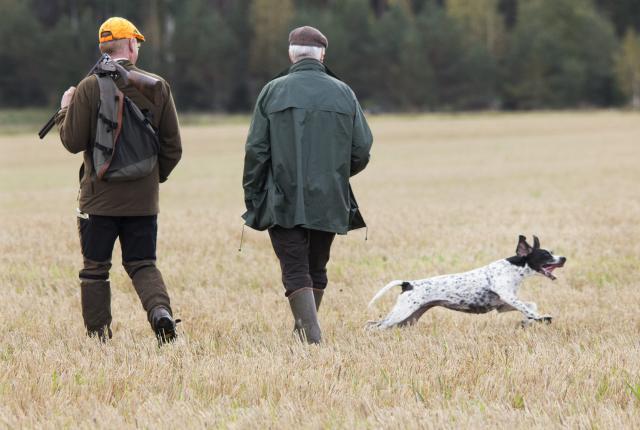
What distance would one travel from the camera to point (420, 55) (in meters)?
79.6

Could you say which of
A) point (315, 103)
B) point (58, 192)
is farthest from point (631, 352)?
point (58, 192)

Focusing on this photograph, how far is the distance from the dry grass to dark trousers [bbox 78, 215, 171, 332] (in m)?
0.27

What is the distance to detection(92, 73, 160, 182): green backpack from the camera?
563cm

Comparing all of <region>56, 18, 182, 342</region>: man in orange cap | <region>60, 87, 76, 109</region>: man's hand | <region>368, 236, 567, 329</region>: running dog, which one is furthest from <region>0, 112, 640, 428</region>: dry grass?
<region>60, 87, 76, 109</region>: man's hand

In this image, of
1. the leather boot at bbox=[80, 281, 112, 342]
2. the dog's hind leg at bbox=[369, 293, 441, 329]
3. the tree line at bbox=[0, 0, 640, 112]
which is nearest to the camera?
the leather boot at bbox=[80, 281, 112, 342]

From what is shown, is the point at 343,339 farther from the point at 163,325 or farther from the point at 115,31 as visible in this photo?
the point at 115,31

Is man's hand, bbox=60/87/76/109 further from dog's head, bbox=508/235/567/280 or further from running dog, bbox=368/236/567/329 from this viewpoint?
dog's head, bbox=508/235/567/280

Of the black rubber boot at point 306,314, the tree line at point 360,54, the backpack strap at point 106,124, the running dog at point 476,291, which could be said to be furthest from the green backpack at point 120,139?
the tree line at point 360,54

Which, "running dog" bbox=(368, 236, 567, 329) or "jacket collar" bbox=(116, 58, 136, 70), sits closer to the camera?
"jacket collar" bbox=(116, 58, 136, 70)

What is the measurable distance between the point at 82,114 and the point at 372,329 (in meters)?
2.38

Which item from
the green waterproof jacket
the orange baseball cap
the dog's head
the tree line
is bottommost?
the tree line

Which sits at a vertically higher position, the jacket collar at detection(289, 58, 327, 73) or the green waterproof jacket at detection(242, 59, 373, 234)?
the jacket collar at detection(289, 58, 327, 73)

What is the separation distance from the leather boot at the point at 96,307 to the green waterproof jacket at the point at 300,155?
105 cm

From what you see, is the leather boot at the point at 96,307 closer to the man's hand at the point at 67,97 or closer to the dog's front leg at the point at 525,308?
the man's hand at the point at 67,97
